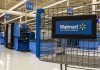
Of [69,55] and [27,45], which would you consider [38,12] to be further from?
[27,45]

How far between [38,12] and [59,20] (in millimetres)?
238

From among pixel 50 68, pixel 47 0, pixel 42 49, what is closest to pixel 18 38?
pixel 47 0

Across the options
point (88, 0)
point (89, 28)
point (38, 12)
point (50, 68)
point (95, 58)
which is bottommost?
point (50, 68)

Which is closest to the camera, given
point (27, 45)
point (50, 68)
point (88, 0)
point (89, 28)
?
point (89, 28)

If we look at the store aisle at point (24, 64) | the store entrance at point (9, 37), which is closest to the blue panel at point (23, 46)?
the store entrance at point (9, 37)

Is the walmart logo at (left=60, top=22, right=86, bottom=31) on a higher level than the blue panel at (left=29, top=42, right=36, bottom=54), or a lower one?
higher

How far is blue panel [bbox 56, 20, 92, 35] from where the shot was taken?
5.97 ft

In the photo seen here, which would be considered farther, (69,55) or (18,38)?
(18,38)

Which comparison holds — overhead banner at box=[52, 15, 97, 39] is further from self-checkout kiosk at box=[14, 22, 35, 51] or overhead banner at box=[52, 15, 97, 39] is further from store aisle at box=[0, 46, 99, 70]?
self-checkout kiosk at box=[14, 22, 35, 51]

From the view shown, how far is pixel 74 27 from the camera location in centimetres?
188

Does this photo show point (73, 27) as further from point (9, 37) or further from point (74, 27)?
point (9, 37)

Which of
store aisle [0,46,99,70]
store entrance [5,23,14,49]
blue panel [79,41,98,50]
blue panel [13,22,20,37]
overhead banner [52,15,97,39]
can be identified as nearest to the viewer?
overhead banner [52,15,97,39]

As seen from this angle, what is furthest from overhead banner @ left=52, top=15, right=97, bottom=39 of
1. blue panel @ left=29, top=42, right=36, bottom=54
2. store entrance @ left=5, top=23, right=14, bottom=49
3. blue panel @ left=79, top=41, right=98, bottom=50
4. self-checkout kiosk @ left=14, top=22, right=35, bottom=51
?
store entrance @ left=5, top=23, right=14, bottom=49

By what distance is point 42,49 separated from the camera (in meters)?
2.17
